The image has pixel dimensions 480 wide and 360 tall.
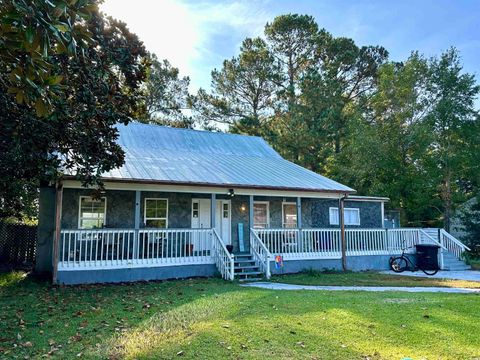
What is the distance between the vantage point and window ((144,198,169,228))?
14.3m

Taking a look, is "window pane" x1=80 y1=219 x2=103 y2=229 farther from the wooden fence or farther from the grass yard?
the grass yard

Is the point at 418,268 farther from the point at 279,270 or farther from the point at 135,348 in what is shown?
the point at 135,348

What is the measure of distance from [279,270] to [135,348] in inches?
362

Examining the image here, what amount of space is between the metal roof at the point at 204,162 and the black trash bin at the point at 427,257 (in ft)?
11.9

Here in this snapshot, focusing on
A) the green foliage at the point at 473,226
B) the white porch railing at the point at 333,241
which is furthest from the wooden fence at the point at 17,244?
the green foliage at the point at 473,226

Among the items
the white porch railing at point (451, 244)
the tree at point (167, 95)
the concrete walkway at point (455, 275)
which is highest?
the tree at point (167, 95)

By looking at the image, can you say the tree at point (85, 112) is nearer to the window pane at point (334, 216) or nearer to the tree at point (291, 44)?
the window pane at point (334, 216)

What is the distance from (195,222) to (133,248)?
3.73 metres

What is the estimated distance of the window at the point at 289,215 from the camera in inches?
680

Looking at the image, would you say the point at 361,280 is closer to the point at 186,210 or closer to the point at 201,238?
the point at 201,238

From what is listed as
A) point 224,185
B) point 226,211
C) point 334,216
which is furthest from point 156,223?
point 334,216

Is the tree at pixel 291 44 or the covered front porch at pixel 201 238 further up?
the tree at pixel 291 44

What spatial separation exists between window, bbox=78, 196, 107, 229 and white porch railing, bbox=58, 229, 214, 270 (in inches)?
25.1

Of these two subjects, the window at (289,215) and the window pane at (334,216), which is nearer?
the window at (289,215)
